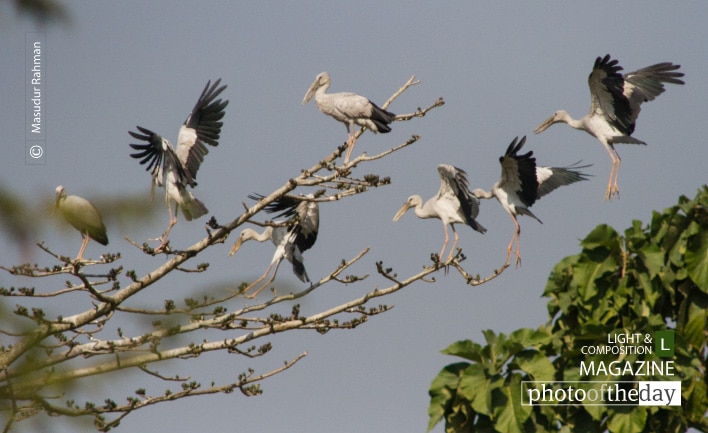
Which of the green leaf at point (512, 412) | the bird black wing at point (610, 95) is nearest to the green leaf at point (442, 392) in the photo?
the green leaf at point (512, 412)

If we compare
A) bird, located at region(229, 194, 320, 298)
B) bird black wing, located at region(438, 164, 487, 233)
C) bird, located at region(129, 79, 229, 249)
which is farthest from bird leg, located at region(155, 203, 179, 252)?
bird black wing, located at region(438, 164, 487, 233)

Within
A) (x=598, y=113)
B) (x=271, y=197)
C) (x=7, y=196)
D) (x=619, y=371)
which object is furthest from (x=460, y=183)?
(x=7, y=196)

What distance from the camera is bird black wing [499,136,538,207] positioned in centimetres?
1167

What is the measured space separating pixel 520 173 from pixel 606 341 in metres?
4.97

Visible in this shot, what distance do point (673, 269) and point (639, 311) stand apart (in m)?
0.42

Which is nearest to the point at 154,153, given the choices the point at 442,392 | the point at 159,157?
the point at 159,157

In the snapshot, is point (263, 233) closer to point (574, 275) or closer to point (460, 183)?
point (460, 183)

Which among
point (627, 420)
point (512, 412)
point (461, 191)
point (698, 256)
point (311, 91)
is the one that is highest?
point (311, 91)

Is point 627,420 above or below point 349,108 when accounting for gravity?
below

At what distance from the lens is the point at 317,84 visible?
1183cm

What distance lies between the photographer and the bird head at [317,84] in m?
11.7

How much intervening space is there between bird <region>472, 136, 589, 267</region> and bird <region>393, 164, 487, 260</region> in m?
0.36

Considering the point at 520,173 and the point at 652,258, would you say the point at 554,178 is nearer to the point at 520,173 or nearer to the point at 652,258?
the point at 520,173

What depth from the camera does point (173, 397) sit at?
865 centimetres
